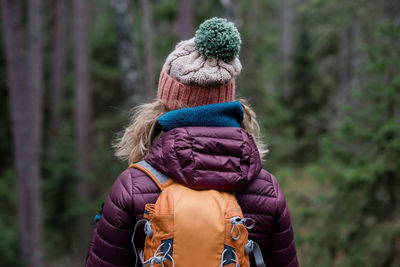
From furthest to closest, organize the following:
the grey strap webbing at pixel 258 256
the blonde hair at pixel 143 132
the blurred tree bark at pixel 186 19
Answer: the blurred tree bark at pixel 186 19
the blonde hair at pixel 143 132
the grey strap webbing at pixel 258 256

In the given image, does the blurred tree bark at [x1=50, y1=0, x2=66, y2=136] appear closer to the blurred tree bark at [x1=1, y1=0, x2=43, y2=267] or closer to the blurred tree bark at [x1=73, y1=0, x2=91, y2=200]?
the blurred tree bark at [x1=73, y1=0, x2=91, y2=200]

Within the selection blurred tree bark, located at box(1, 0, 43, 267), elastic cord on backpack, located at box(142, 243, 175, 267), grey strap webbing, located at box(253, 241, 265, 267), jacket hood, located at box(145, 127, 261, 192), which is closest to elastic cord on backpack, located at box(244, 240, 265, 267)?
grey strap webbing, located at box(253, 241, 265, 267)

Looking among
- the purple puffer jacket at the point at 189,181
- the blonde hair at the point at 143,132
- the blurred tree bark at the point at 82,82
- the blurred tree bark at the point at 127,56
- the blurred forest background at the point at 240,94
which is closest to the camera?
the purple puffer jacket at the point at 189,181

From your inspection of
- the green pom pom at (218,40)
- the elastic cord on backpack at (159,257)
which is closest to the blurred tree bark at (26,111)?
the green pom pom at (218,40)

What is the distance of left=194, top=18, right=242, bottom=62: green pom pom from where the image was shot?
1816mm

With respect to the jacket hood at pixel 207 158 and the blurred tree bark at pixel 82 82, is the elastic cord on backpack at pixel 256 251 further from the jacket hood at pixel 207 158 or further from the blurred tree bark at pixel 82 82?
the blurred tree bark at pixel 82 82

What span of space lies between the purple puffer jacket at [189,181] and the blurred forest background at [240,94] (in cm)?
103

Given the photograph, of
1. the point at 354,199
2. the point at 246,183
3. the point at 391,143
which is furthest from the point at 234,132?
the point at 354,199

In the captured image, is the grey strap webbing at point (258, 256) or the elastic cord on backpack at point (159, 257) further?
the grey strap webbing at point (258, 256)

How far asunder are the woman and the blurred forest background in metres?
0.89

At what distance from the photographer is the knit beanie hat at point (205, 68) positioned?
183 centimetres

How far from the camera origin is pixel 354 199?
227 inches

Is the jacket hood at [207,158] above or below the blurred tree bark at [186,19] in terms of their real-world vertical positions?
below

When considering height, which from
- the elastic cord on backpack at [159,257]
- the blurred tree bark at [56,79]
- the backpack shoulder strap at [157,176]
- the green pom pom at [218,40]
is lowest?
the blurred tree bark at [56,79]
